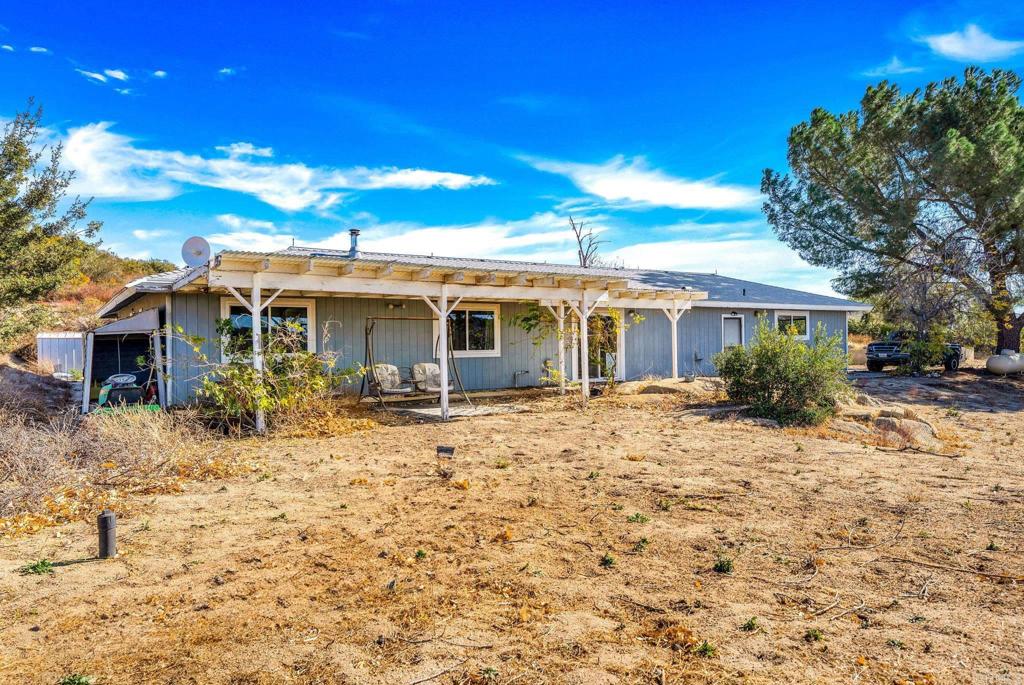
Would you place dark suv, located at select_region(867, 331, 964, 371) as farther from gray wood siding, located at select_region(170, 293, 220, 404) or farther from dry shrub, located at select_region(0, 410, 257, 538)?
dry shrub, located at select_region(0, 410, 257, 538)

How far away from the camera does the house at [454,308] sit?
365 inches

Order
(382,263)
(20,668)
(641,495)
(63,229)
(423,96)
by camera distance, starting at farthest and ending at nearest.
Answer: (423,96) → (63,229) → (382,263) → (641,495) → (20,668)

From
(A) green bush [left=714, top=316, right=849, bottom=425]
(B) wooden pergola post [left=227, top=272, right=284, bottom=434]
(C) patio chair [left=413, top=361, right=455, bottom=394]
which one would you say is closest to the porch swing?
(C) patio chair [left=413, top=361, right=455, bottom=394]

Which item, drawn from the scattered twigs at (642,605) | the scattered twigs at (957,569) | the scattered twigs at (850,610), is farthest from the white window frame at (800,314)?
the scattered twigs at (642,605)

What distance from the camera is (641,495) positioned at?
567 cm

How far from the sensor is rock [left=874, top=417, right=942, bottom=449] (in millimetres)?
Result: 8867

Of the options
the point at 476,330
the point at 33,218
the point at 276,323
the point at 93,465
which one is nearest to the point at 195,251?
the point at 276,323

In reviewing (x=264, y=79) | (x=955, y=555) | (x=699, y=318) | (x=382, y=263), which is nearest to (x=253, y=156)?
(x=264, y=79)

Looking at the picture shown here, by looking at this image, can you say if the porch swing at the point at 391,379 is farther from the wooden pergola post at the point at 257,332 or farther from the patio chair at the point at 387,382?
the wooden pergola post at the point at 257,332

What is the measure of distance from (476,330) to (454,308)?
3.91ft

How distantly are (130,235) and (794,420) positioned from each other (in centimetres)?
2670

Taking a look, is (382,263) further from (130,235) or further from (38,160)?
(130,235)

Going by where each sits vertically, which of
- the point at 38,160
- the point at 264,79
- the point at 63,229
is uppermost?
the point at 264,79

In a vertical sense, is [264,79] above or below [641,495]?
above
